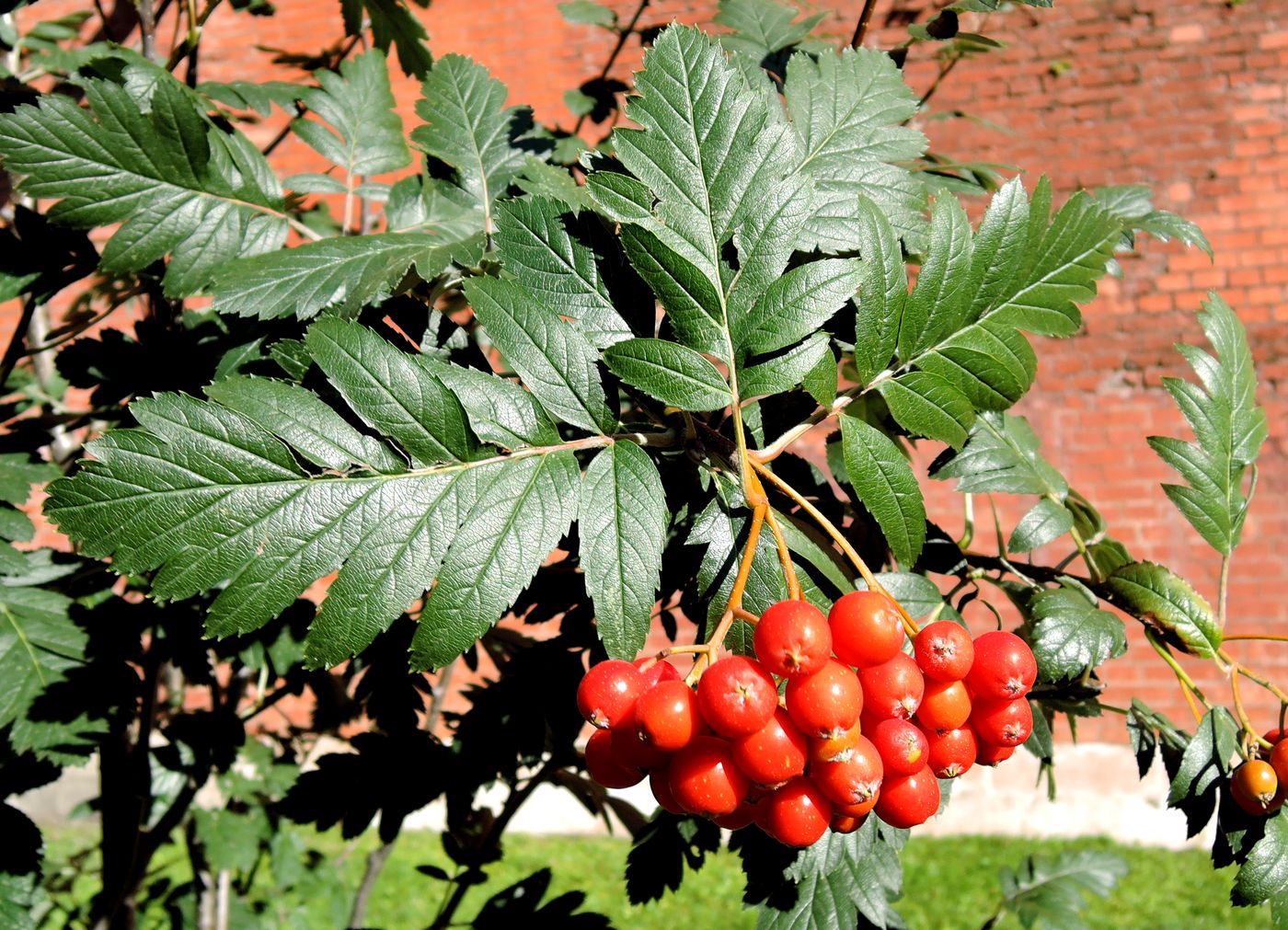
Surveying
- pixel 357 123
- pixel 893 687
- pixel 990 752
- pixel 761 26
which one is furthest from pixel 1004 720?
pixel 357 123

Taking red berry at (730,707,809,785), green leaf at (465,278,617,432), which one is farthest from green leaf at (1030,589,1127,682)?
green leaf at (465,278,617,432)

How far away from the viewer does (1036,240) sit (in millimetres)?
1026

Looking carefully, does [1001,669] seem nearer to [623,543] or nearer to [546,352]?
[623,543]

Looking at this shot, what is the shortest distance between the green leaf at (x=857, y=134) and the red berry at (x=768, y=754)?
0.55 meters

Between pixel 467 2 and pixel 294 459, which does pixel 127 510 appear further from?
pixel 467 2

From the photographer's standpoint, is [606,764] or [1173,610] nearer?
[606,764]

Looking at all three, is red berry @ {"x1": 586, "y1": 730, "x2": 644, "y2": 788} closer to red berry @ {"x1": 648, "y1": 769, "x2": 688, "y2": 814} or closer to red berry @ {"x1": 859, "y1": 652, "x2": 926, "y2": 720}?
red berry @ {"x1": 648, "y1": 769, "x2": 688, "y2": 814}

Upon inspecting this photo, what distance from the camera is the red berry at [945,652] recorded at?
2.71ft

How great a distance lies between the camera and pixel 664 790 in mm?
828

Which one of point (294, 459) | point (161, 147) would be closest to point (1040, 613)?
point (294, 459)

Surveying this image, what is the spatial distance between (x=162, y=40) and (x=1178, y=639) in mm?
3723

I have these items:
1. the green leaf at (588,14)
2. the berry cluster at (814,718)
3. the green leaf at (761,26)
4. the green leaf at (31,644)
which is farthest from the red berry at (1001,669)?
the green leaf at (588,14)

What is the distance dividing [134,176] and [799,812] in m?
1.10

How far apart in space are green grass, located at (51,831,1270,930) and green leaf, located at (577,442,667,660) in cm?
320
